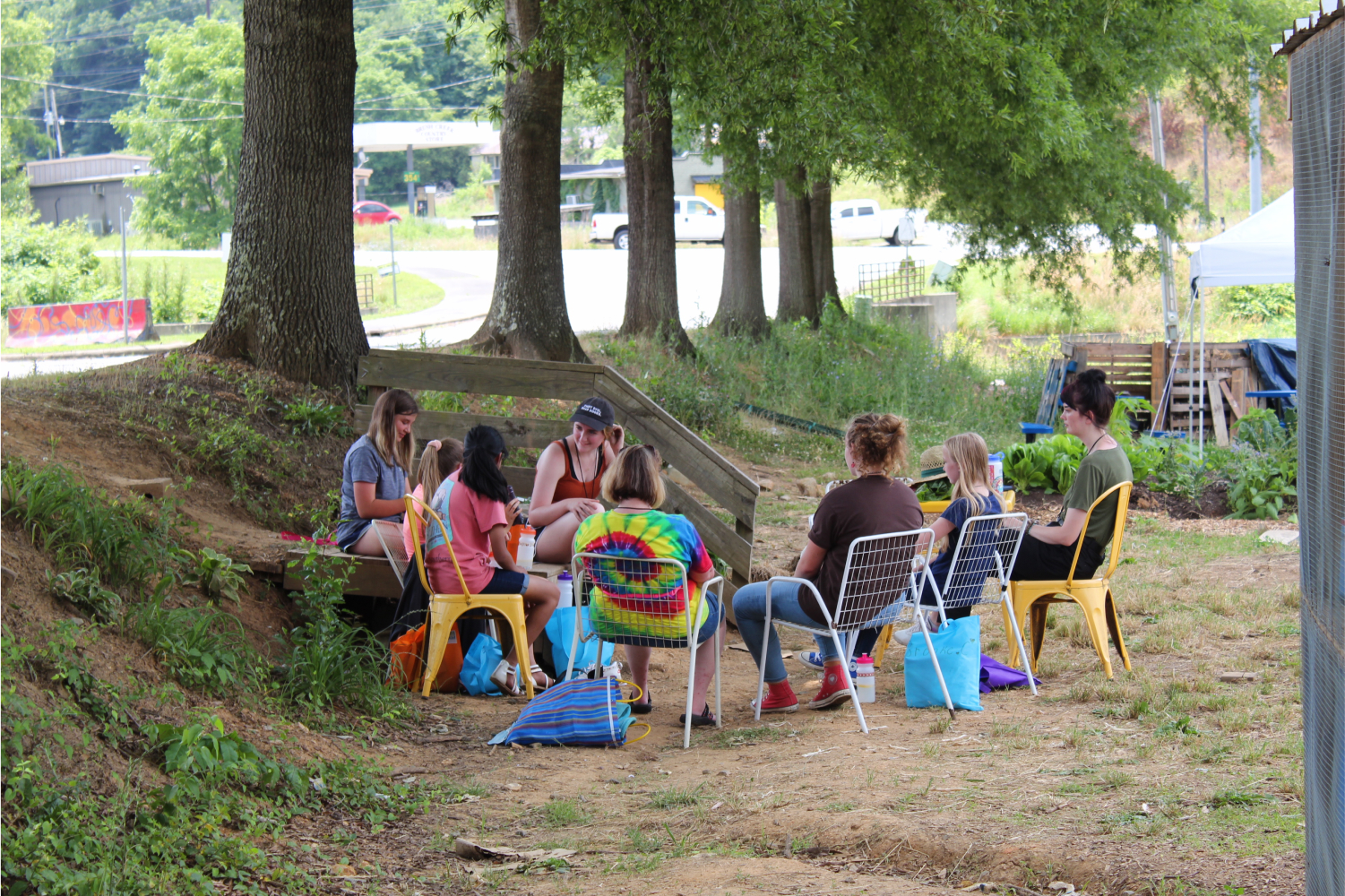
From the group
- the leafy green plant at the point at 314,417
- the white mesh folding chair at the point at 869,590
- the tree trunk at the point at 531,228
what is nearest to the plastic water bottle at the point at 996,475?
the white mesh folding chair at the point at 869,590

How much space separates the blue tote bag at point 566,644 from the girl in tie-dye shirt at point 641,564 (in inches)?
30.4

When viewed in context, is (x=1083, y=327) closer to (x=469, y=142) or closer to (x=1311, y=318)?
(x=1311, y=318)

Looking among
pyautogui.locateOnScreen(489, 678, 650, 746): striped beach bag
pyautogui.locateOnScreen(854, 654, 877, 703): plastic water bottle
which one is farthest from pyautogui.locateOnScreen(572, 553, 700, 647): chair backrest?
pyautogui.locateOnScreen(854, 654, 877, 703): plastic water bottle

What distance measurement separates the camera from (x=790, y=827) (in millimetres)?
3936

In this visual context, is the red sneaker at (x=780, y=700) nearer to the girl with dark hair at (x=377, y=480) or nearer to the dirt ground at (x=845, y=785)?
the dirt ground at (x=845, y=785)

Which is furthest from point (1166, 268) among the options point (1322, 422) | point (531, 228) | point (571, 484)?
point (1322, 422)

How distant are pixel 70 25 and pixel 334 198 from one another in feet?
290

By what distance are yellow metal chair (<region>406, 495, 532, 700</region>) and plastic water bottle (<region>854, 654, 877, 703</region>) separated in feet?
5.17

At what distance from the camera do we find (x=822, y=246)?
71.3 feet

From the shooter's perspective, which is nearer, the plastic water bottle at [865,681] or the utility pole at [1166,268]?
the plastic water bottle at [865,681]

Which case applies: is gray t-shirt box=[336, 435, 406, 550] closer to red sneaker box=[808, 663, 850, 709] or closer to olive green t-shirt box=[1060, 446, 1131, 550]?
red sneaker box=[808, 663, 850, 709]

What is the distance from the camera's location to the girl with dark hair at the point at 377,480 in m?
6.37

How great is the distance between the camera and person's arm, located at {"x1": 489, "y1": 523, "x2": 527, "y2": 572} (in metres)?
5.77

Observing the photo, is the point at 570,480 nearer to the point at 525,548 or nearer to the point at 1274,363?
the point at 525,548
